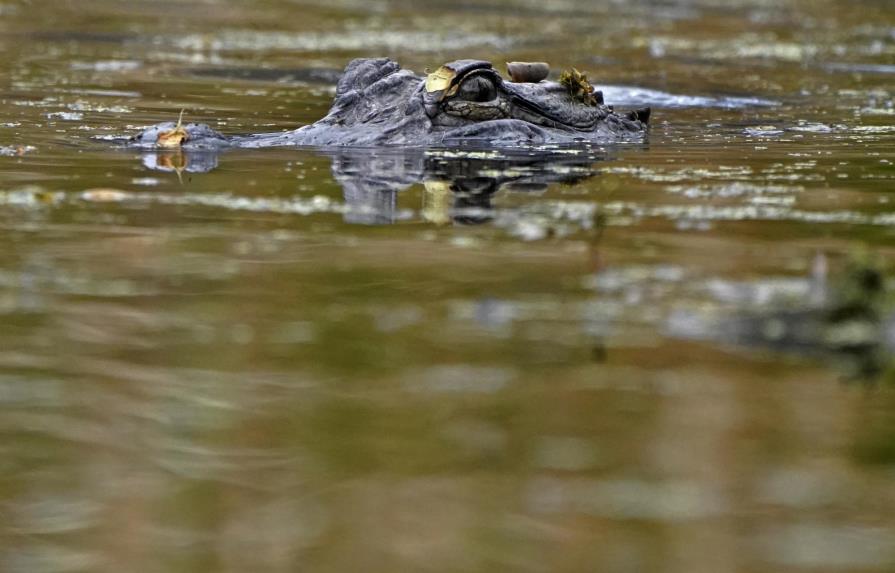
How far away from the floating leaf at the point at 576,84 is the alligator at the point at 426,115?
2 cm

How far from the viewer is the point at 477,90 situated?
8992 mm

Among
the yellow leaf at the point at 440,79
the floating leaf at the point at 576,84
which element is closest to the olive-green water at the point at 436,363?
the yellow leaf at the point at 440,79

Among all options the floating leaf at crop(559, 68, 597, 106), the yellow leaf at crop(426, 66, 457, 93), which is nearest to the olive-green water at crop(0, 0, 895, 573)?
the yellow leaf at crop(426, 66, 457, 93)

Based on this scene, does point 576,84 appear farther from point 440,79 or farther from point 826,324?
point 826,324

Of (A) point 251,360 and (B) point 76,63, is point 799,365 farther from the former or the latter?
Answer: (B) point 76,63

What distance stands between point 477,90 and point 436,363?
4757 mm

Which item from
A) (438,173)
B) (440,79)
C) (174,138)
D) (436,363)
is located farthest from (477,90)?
(436,363)

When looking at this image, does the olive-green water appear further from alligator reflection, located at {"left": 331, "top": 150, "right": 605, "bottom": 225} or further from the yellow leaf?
the yellow leaf

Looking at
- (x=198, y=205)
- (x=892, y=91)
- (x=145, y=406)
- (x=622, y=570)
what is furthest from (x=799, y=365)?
Result: (x=892, y=91)

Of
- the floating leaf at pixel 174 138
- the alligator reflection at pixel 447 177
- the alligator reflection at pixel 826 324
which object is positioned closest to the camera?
the alligator reflection at pixel 826 324

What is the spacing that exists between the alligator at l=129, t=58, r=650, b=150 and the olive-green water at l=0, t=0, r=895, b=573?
26 cm

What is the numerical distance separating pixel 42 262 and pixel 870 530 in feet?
10.7

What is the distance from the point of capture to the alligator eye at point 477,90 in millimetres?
8922

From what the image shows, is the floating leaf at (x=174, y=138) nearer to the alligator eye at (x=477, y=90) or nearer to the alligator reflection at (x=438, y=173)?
the alligator reflection at (x=438, y=173)
